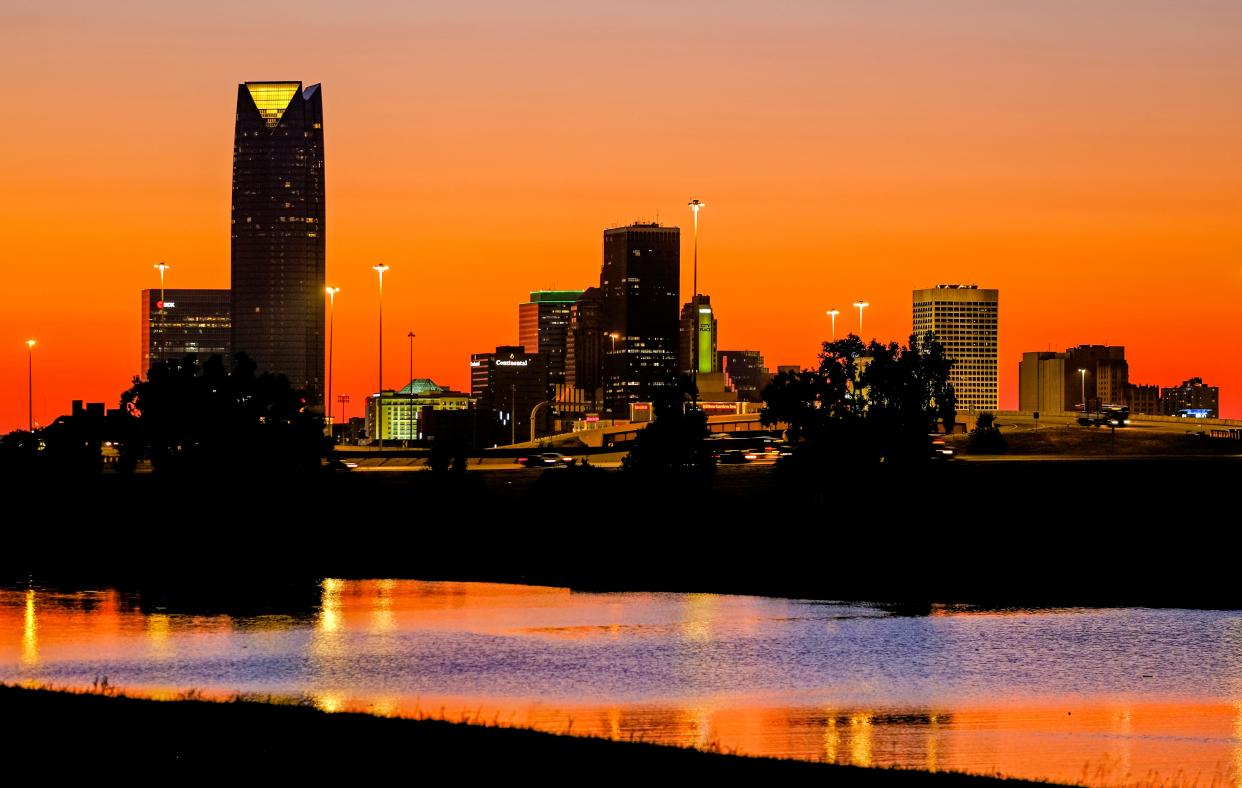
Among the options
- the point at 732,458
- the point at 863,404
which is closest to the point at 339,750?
the point at 863,404

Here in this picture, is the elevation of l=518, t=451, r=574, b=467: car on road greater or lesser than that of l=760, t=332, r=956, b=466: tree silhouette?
lesser

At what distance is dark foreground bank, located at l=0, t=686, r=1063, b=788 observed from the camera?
26.3m

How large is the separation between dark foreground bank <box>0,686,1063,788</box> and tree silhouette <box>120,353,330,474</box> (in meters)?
79.7

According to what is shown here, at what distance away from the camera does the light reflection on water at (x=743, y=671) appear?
35.5 meters

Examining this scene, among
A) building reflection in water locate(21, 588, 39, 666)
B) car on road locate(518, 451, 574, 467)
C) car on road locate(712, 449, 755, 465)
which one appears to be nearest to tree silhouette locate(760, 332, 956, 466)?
car on road locate(712, 449, 755, 465)

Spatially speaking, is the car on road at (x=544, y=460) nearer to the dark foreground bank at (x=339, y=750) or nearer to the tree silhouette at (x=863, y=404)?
the tree silhouette at (x=863, y=404)

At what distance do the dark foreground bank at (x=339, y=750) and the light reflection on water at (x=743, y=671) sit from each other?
5050 mm

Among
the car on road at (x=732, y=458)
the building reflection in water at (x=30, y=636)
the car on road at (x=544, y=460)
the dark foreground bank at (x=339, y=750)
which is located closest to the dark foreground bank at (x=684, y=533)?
the building reflection in water at (x=30, y=636)

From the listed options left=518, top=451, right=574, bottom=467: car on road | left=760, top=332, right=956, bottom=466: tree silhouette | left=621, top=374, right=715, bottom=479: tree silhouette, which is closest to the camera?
left=760, top=332, right=956, bottom=466: tree silhouette

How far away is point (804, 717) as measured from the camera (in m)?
38.4

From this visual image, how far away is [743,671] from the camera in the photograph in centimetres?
4656

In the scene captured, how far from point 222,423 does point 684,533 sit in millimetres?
33683

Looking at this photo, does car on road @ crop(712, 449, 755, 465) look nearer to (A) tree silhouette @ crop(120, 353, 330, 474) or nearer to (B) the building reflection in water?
(A) tree silhouette @ crop(120, 353, 330, 474)

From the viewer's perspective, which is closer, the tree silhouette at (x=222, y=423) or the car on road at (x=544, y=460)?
the tree silhouette at (x=222, y=423)
